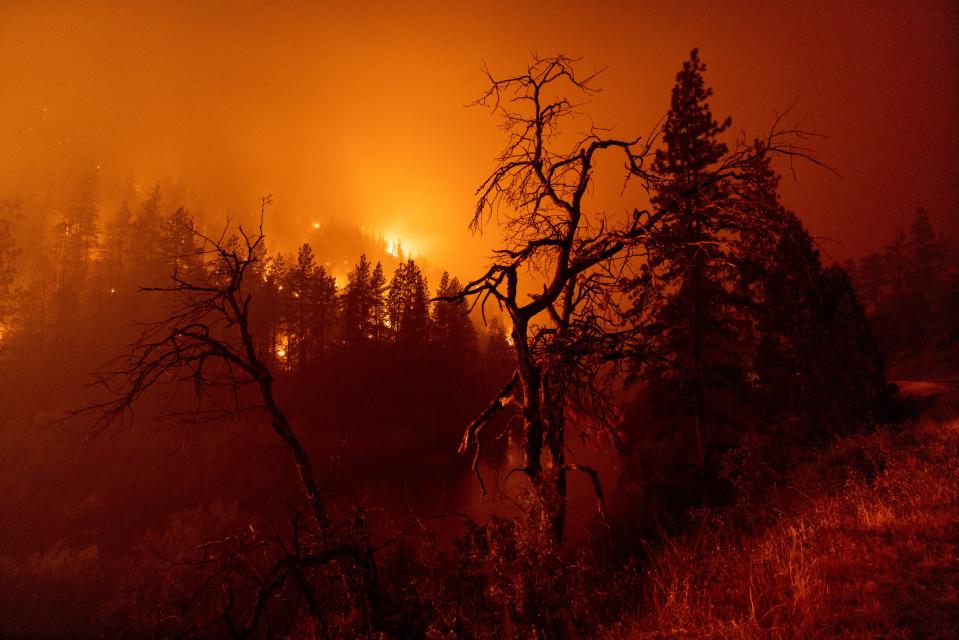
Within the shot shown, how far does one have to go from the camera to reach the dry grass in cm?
323

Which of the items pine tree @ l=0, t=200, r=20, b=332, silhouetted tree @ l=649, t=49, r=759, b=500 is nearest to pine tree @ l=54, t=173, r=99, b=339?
pine tree @ l=0, t=200, r=20, b=332

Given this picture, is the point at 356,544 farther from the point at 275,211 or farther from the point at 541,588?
the point at 275,211

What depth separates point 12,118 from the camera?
101m

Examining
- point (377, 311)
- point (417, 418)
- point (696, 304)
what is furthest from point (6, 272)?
point (696, 304)

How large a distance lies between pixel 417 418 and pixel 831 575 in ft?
153

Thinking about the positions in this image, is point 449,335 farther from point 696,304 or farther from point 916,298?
point 916,298

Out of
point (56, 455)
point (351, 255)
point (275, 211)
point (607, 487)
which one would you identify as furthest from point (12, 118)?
point (607, 487)

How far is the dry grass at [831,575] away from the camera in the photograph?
3232mm

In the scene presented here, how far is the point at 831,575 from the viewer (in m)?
4.01

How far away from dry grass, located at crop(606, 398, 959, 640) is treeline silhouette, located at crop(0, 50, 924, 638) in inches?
29.5

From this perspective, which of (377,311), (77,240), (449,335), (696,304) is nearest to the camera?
(696,304)

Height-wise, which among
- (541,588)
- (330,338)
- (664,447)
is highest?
(330,338)

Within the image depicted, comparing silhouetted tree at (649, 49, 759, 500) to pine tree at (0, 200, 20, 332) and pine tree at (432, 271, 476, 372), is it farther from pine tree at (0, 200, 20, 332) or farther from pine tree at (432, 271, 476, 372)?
pine tree at (0, 200, 20, 332)

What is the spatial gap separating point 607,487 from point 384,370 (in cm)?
3365
